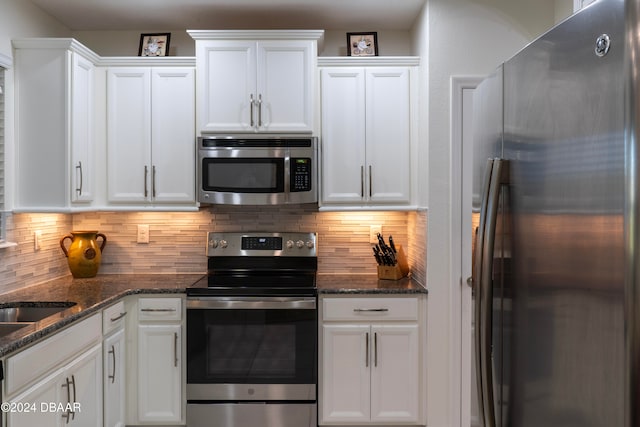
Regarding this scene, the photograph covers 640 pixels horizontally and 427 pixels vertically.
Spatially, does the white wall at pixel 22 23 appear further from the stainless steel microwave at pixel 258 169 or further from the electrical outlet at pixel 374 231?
the electrical outlet at pixel 374 231

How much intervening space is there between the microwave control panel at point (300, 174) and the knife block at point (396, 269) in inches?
27.5

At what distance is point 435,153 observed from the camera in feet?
9.77

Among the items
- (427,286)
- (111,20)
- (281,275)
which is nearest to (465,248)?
(427,286)

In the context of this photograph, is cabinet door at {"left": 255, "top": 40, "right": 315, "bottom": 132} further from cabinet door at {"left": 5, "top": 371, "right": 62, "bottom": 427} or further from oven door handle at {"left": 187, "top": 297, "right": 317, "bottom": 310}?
cabinet door at {"left": 5, "top": 371, "right": 62, "bottom": 427}

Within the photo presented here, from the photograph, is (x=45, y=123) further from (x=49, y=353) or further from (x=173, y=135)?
(x=49, y=353)

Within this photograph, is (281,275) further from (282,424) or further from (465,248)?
(465,248)

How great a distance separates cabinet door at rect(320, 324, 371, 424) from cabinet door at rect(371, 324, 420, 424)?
0.17ft

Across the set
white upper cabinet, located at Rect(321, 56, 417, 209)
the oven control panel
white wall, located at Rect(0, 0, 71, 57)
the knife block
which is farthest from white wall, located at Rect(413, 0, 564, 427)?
white wall, located at Rect(0, 0, 71, 57)

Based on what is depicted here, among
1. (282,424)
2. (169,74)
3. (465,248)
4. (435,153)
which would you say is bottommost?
(282,424)

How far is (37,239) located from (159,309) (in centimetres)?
85

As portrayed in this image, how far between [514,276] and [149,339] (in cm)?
237

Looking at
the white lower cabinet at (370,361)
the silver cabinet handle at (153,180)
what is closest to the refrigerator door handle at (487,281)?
the white lower cabinet at (370,361)

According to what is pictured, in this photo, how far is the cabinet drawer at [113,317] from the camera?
2.63 m

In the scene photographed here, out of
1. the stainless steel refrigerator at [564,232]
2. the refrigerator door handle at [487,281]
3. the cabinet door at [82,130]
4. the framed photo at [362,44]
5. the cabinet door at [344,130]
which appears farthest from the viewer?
the framed photo at [362,44]
